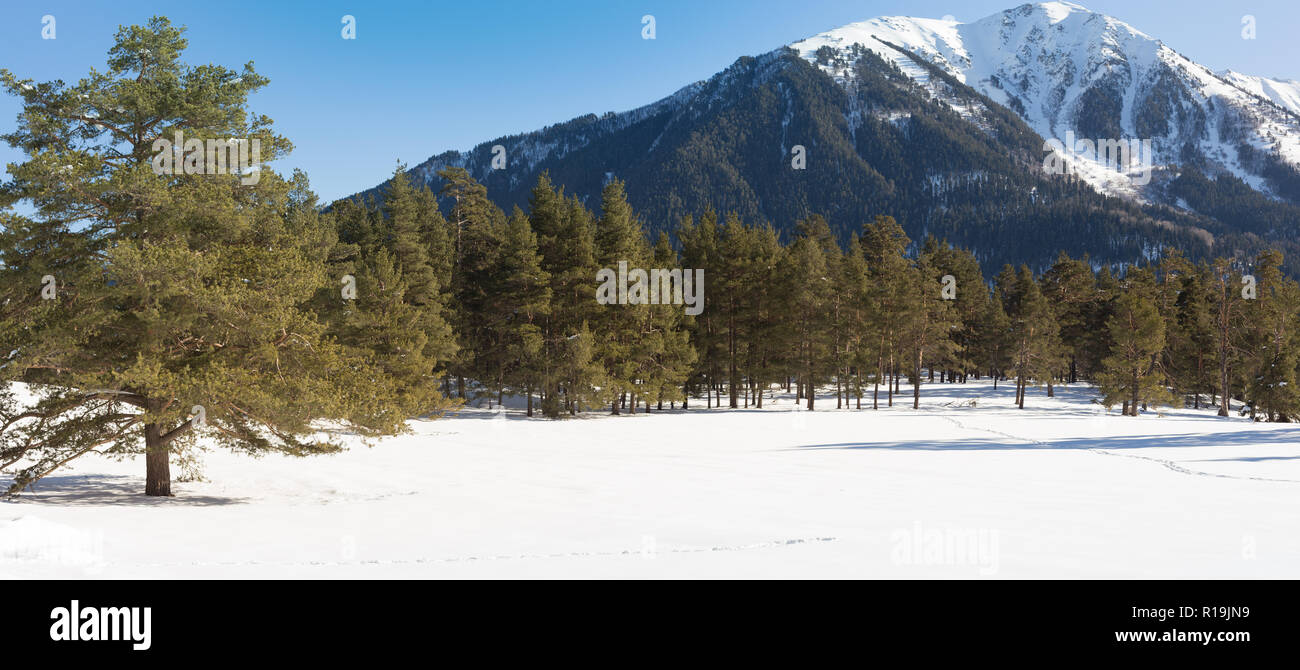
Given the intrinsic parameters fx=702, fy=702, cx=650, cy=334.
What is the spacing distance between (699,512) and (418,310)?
82.0 ft

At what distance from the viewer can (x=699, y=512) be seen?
12.7m

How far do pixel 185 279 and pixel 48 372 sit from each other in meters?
4.20

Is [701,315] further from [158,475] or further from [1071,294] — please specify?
[1071,294]

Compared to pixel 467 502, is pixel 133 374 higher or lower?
higher

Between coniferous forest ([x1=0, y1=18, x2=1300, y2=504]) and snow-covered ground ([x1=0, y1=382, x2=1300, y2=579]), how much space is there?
220cm

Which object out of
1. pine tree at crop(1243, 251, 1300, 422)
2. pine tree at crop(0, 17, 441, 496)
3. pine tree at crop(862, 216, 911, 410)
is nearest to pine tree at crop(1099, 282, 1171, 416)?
pine tree at crop(1243, 251, 1300, 422)

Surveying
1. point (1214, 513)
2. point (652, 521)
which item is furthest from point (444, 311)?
point (1214, 513)

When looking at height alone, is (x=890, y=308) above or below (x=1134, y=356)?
above

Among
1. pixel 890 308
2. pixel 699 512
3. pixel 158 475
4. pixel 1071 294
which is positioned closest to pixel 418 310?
pixel 158 475

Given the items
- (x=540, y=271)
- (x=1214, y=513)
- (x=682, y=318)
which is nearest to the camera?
(x=1214, y=513)

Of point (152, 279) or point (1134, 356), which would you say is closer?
point (152, 279)

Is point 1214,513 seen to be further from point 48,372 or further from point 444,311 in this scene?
point 444,311

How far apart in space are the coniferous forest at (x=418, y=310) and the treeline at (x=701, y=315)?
199mm

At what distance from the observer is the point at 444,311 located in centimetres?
4147
